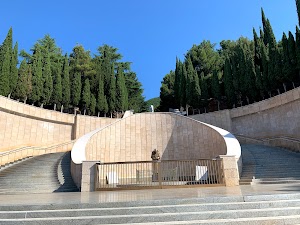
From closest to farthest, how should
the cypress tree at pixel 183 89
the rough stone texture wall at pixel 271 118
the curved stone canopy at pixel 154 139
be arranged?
the curved stone canopy at pixel 154 139
the rough stone texture wall at pixel 271 118
the cypress tree at pixel 183 89

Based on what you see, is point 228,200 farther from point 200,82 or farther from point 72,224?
point 200,82

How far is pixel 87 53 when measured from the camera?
30.8m

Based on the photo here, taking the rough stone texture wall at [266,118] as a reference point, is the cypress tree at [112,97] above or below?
above

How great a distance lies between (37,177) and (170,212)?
323 inches

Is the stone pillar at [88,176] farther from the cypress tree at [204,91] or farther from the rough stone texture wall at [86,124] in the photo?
the cypress tree at [204,91]

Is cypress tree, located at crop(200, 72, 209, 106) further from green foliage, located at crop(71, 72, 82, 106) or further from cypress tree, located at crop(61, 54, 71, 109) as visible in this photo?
cypress tree, located at crop(61, 54, 71, 109)

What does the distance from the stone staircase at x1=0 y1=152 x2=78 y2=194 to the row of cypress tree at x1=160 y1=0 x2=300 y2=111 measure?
16.7 metres

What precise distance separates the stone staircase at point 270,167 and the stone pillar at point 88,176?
559 centimetres

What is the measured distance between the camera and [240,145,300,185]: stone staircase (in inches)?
378

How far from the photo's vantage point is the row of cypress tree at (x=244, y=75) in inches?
786

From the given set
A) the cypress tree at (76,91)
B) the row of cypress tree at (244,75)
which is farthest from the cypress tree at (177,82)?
the cypress tree at (76,91)

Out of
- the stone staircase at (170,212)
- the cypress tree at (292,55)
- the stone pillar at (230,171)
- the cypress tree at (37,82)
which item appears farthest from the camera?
the cypress tree at (37,82)

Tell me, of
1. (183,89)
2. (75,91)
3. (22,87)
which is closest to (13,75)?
(22,87)

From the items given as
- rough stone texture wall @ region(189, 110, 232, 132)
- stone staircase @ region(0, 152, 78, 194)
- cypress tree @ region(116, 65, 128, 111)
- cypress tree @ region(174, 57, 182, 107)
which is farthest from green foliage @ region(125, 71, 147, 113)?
stone staircase @ region(0, 152, 78, 194)
